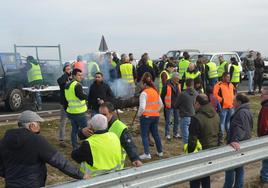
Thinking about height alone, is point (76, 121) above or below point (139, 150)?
above

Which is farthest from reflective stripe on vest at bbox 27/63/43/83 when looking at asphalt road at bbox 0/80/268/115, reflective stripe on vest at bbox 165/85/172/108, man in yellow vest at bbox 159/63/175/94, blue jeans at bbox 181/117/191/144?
blue jeans at bbox 181/117/191/144

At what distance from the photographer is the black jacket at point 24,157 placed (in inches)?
174

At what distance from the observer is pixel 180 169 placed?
4.84 meters

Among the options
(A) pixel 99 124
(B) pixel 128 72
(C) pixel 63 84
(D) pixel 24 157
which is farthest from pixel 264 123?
(B) pixel 128 72

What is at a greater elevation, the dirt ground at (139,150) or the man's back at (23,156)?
the man's back at (23,156)

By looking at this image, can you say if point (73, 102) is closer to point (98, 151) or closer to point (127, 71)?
point (98, 151)

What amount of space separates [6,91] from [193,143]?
986 cm

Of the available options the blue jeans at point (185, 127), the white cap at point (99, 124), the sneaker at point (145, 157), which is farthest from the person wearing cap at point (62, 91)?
the white cap at point (99, 124)

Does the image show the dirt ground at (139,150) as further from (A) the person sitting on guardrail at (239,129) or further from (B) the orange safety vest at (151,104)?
(B) the orange safety vest at (151,104)

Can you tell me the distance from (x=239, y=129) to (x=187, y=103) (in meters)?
2.52

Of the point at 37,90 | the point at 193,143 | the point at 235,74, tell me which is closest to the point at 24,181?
the point at 193,143

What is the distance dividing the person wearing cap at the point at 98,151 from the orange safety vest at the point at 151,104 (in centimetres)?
375

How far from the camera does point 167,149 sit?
→ 989 cm

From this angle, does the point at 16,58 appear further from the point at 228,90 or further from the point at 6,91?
the point at 228,90
